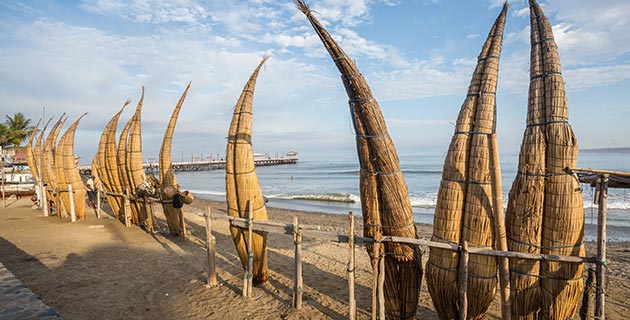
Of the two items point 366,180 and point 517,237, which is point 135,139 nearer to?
point 366,180

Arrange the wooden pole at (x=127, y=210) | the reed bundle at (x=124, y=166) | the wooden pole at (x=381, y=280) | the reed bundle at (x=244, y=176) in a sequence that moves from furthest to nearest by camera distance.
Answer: the reed bundle at (x=124, y=166), the wooden pole at (x=127, y=210), the reed bundle at (x=244, y=176), the wooden pole at (x=381, y=280)

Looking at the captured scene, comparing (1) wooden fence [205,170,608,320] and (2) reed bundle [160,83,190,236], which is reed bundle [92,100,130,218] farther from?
(1) wooden fence [205,170,608,320]

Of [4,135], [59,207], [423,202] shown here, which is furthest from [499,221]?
[4,135]

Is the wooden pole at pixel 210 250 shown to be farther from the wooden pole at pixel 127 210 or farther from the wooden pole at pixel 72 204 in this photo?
the wooden pole at pixel 72 204

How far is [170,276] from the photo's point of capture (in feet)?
24.4

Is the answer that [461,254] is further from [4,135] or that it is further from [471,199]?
[4,135]

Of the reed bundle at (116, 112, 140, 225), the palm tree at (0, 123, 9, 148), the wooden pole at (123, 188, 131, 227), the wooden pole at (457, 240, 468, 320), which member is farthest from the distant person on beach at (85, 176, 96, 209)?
the palm tree at (0, 123, 9, 148)

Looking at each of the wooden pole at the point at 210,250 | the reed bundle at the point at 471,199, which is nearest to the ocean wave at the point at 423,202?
the wooden pole at the point at 210,250

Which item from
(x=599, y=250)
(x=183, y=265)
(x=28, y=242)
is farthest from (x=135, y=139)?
(x=599, y=250)

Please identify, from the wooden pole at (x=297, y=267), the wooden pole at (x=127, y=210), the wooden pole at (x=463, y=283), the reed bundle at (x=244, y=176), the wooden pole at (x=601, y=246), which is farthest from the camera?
the wooden pole at (x=127, y=210)

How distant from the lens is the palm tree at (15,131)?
3189 cm

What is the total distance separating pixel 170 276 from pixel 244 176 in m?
3.05

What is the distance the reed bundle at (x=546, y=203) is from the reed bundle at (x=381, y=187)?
1367mm

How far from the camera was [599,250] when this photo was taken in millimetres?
3893
